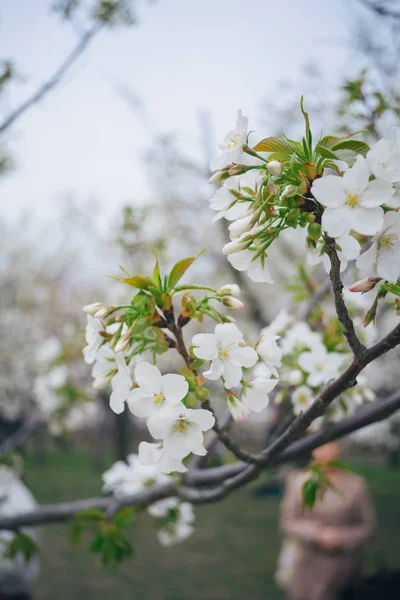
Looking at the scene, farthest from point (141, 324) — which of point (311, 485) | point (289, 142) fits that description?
point (311, 485)

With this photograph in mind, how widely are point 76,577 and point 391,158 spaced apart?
17.6ft

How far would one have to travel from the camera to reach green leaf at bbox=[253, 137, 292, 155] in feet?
2.13

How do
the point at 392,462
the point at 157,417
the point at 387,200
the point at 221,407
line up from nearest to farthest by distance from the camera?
the point at 387,200
the point at 157,417
the point at 221,407
the point at 392,462

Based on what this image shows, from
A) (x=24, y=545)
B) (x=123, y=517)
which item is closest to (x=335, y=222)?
(x=123, y=517)

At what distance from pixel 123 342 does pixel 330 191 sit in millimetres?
355

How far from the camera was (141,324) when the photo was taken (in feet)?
2.45

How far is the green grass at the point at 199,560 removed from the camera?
451cm

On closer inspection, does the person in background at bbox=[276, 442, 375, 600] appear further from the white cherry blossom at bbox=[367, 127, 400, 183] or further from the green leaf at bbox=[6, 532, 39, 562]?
the white cherry blossom at bbox=[367, 127, 400, 183]

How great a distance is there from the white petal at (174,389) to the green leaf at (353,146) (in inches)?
14.7

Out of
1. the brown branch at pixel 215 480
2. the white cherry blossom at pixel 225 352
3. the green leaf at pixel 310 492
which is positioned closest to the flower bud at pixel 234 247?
the white cherry blossom at pixel 225 352

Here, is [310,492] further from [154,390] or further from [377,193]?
[377,193]

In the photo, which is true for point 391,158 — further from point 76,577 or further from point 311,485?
point 76,577

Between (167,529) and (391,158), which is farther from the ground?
(391,158)

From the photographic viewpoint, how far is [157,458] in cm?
76
